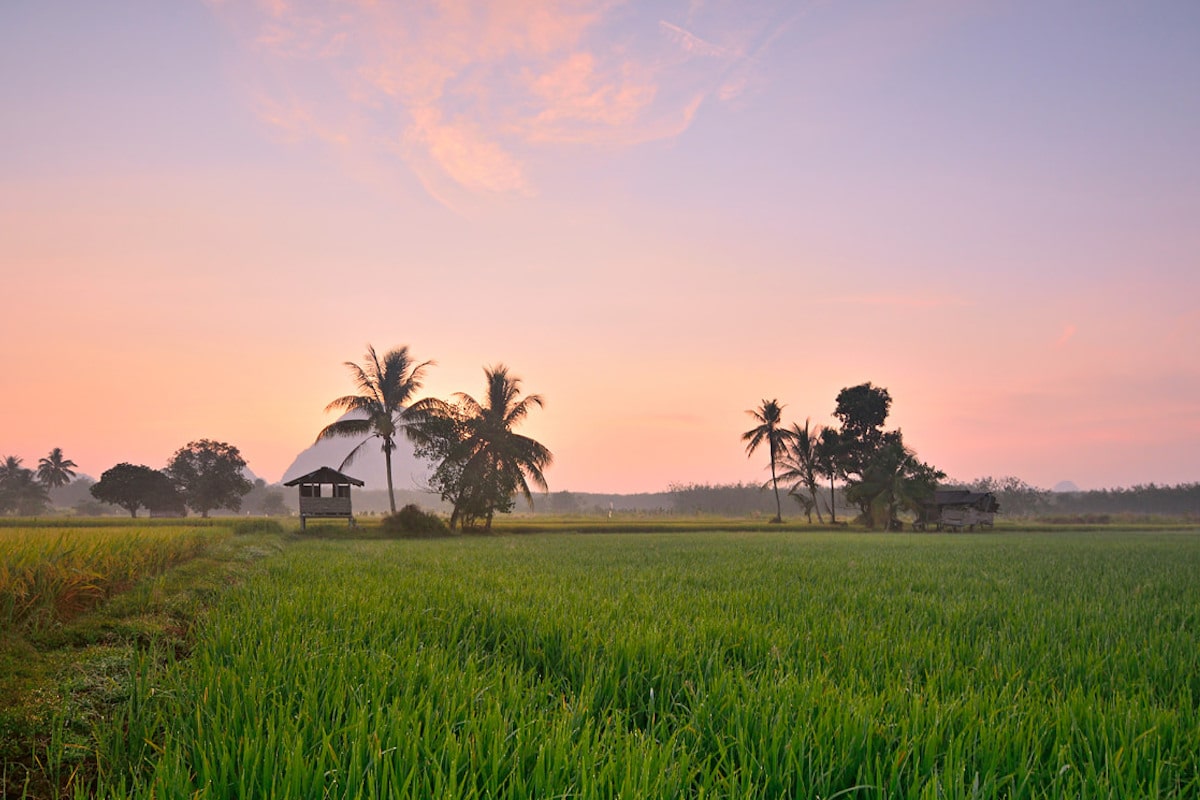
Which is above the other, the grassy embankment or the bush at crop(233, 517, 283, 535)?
the grassy embankment

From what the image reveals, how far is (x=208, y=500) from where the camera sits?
193 ft

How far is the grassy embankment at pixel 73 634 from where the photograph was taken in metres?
2.93

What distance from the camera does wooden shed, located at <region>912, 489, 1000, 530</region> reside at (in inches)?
1697

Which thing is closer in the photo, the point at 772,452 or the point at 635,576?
the point at 635,576

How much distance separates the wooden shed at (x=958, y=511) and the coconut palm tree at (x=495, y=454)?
26650 mm

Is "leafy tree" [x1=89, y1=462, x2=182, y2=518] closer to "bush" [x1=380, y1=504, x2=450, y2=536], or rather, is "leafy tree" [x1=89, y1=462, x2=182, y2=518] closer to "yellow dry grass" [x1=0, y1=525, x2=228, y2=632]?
"bush" [x1=380, y1=504, x2=450, y2=536]

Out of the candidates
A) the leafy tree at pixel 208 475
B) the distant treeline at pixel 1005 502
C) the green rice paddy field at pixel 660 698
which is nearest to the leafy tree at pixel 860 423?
the distant treeline at pixel 1005 502

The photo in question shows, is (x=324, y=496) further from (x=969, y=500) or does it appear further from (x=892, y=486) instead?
(x=969, y=500)

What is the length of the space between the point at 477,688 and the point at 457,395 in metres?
31.5

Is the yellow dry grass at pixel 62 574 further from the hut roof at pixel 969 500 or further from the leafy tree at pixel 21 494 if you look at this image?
the leafy tree at pixel 21 494

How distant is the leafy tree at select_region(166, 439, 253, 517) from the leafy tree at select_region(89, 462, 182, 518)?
271 cm

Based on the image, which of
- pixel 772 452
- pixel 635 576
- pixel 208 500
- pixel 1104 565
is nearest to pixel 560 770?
pixel 635 576

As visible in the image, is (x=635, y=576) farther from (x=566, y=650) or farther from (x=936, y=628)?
(x=566, y=650)

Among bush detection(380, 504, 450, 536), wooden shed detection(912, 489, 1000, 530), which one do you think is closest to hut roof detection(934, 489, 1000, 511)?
wooden shed detection(912, 489, 1000, 530)
